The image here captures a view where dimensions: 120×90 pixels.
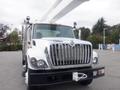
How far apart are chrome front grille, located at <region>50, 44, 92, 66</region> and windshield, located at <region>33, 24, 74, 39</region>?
1640 millimetres

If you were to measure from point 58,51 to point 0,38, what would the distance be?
162 ft

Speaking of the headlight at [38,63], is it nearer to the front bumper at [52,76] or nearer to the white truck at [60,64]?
the white truck at [60,64]

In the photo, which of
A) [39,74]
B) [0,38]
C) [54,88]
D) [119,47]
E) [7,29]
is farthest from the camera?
[7,29]

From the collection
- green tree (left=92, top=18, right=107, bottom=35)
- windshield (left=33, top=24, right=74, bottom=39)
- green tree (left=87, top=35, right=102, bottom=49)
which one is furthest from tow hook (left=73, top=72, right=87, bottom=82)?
green tree (left=92, top=18, right=107, bottom=35)

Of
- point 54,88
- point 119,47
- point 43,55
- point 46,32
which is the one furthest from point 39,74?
point 119,47

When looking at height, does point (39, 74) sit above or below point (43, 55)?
below

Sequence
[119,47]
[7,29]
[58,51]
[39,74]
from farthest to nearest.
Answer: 1. [7,29]
2. [119,47]
3. [58,51]
4. [39,74]

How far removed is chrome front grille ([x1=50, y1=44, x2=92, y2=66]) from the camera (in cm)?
555

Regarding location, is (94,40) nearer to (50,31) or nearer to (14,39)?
(14,39)

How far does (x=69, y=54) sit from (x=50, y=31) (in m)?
1.97

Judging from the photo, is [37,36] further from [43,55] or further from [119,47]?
[119,47]

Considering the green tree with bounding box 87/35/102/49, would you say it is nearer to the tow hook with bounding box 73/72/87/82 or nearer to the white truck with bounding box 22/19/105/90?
the white truck with bounding box 22/19/105/90

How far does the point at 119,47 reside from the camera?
1913 inches

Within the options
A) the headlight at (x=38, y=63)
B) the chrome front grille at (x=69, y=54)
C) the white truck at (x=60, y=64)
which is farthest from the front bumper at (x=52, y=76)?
the chrome front grille at (x=69, y=54)
